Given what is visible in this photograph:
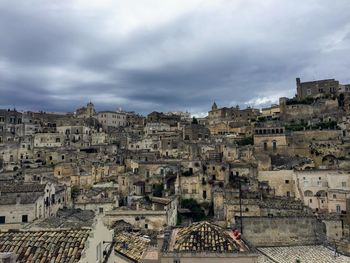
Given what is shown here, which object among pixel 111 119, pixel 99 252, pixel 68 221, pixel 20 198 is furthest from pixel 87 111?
pixel 99 252

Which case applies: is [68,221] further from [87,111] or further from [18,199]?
[87,111]

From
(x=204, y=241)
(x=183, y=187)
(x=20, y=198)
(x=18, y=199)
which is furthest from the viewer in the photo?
(x=183, y=187)

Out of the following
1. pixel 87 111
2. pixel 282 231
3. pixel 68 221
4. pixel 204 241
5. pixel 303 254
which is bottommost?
pixel 303 254

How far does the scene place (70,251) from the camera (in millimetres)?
11961

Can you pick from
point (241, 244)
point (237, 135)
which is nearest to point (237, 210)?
point (241, 244)

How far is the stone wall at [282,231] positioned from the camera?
2217cm

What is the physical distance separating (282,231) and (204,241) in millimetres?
10763

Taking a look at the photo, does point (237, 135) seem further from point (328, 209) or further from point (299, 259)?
point (299, 259)

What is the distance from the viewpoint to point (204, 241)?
13266mm

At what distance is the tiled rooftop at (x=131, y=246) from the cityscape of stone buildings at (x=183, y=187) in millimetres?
124

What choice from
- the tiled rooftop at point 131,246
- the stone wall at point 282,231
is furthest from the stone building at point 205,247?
the stone wall at point 282,231

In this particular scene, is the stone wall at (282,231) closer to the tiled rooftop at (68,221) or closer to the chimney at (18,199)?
the tiled rooftop at (68,221)

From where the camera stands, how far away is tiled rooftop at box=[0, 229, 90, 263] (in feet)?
38.3

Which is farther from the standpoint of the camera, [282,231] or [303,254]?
[282,231]
